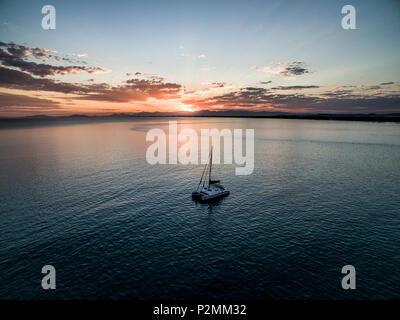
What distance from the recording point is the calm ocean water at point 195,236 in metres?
33.4

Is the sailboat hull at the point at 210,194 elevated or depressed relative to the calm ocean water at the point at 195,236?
elevated

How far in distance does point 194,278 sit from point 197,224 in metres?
17.8

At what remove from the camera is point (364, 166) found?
99688mm

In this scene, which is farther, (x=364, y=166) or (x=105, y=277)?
(x=364, y=166)

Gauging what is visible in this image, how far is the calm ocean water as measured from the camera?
33438 mm

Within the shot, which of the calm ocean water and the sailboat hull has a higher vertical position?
the sailboat hull

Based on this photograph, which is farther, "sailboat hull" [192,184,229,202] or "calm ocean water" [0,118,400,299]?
"sailboat hull" [192,184,229,202]

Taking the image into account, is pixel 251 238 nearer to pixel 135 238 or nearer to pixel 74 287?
pixel 135 238

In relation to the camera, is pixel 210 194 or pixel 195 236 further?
pixel 210 194

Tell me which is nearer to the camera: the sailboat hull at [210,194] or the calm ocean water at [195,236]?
the calm ocean water at [195,236]

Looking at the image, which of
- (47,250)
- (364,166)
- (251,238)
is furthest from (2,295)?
(364,166)

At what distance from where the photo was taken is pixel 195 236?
1857 inches

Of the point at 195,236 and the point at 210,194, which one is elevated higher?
the point at 210,194
